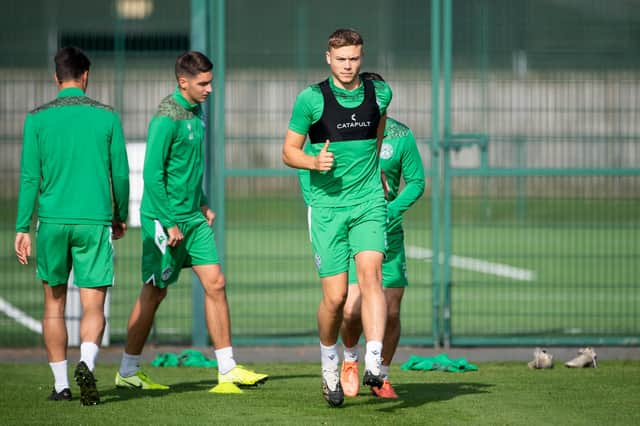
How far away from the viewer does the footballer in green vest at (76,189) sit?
8602mm

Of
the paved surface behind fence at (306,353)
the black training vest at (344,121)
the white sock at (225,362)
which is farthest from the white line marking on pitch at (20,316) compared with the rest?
the black training vest at (344,121)

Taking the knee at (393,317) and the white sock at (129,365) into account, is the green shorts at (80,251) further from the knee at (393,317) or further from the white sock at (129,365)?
the knee at (393,317)

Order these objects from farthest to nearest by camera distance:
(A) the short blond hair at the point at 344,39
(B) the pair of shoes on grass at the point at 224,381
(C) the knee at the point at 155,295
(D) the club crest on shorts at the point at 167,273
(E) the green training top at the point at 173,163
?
(C) the knee at the point at 155,295 → (D) the club crest on shorts at the point at 167,273 → (B) the pair of shoes on grass at the point at 224,381 → (E) the green training top at the point at 173,163 → (A) the short blond hair at the point at 344,39

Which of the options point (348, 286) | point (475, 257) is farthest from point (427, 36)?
point (475, 257)

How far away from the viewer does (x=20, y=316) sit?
14.8 metres

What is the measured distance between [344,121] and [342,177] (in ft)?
1.06

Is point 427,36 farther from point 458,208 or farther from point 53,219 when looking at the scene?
point 53,219

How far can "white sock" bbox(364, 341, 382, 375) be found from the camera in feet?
26.0

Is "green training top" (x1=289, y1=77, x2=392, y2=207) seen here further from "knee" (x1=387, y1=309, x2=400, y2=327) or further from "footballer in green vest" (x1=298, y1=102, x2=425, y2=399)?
"knee" (x1=387, y1=309, x2=400, y2=327)

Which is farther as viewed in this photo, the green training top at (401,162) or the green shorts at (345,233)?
the green training top at (401,162)

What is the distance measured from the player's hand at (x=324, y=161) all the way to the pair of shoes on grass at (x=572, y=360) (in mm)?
3361

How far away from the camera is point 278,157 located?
13.8 metres

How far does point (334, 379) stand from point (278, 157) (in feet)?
18.4

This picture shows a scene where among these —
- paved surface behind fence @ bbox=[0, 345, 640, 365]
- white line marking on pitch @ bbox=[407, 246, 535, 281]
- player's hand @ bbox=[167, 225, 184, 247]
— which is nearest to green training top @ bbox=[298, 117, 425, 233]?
player's hand @ bbox=[167, 225, 184, 247]
